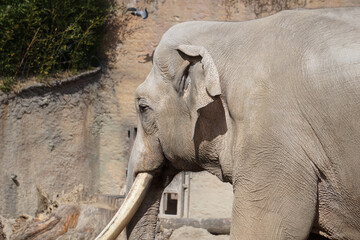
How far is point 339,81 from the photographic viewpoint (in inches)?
132

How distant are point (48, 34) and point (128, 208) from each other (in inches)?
280

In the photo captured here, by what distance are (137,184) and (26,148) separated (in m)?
6.54

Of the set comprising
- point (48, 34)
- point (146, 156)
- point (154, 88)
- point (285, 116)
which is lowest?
point (146, 156)

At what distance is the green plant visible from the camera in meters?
10.7

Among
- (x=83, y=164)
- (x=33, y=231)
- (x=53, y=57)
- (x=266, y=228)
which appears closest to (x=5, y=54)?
(x=53, y=57)

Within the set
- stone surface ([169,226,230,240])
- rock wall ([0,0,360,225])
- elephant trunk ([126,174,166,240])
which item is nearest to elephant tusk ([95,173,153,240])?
elephant trunk ([126,174,166,240])

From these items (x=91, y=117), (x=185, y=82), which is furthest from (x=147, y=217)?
(x=91, y=117)

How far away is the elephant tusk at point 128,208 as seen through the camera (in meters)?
4.22

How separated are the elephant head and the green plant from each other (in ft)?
21.2

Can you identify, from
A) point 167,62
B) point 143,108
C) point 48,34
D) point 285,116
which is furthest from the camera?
point 48,34

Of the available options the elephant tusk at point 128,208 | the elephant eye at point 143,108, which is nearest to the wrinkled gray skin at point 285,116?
the elephant eye at point 143,108

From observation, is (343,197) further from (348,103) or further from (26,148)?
(26,148)

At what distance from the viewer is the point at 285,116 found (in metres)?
3.51

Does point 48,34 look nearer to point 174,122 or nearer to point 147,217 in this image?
point 147,217
